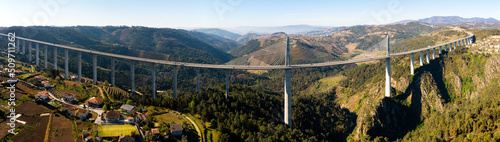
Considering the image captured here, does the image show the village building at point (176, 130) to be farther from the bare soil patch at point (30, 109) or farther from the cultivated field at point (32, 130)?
the bare soil patch at point (30, 109)

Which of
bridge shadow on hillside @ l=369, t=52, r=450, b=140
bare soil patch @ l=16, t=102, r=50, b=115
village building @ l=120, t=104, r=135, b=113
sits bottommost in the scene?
bridge shadow on hillside @ l=369, t=52, r=450, b=140

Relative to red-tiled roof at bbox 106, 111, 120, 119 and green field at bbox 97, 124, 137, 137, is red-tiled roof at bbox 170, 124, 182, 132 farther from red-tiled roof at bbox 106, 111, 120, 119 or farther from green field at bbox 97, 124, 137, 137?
red-tiled roof at bbox 106, 111, 120, 119

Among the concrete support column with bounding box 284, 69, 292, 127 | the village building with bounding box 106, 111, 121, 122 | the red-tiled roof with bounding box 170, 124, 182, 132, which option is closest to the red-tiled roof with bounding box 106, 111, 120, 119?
the village building with bounding box 106, 111, 121, 122

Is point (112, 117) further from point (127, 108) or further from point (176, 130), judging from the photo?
point (176, 130)

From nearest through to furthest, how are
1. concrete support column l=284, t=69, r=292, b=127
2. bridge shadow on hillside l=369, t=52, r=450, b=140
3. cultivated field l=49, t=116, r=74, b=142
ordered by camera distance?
cultivated field l=49, t=116, r=74, b=142 → concrete support column l=284, t=69, r=292, b=127 → bridge shadow on hillside l=369, t=52, r=450, b=140

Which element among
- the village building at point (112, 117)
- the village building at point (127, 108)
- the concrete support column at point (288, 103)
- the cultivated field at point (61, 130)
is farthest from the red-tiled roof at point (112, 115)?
the concrete support column at point (288, 103)

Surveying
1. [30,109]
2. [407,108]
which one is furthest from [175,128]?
[407,108]
